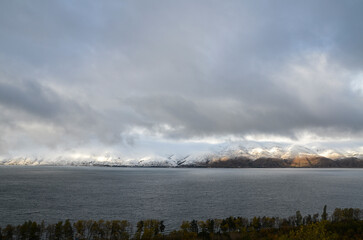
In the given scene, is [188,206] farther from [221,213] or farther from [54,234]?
[54,234]

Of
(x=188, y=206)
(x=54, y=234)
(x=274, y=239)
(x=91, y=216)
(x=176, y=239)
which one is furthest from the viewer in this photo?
(x=188, y=206)

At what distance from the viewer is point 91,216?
3501 inches

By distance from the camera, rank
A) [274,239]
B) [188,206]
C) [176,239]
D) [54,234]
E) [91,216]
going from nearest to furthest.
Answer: [274,239] → [176,239] → [54,234] → [91,216] → [188,206]

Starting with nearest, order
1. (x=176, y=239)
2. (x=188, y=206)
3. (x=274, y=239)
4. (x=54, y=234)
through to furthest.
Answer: (x=274, y=239) < (x=176, y=239) < (x=54, y=234) < (x=188, y=206)

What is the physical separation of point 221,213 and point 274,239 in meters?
37.4

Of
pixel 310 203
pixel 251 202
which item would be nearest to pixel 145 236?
pixel 251 202

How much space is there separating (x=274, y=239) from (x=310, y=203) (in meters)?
73.0

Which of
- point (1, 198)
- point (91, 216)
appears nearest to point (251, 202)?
point (91, 216)

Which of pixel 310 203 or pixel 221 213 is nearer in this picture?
pixel 221 213

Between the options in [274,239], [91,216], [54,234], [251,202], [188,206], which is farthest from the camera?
[251,202]

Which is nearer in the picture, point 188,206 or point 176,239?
point 176,239

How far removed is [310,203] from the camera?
11788 cm

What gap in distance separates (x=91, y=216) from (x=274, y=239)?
209 feet

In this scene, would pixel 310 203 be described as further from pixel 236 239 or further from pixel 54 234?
pixel 54 234
